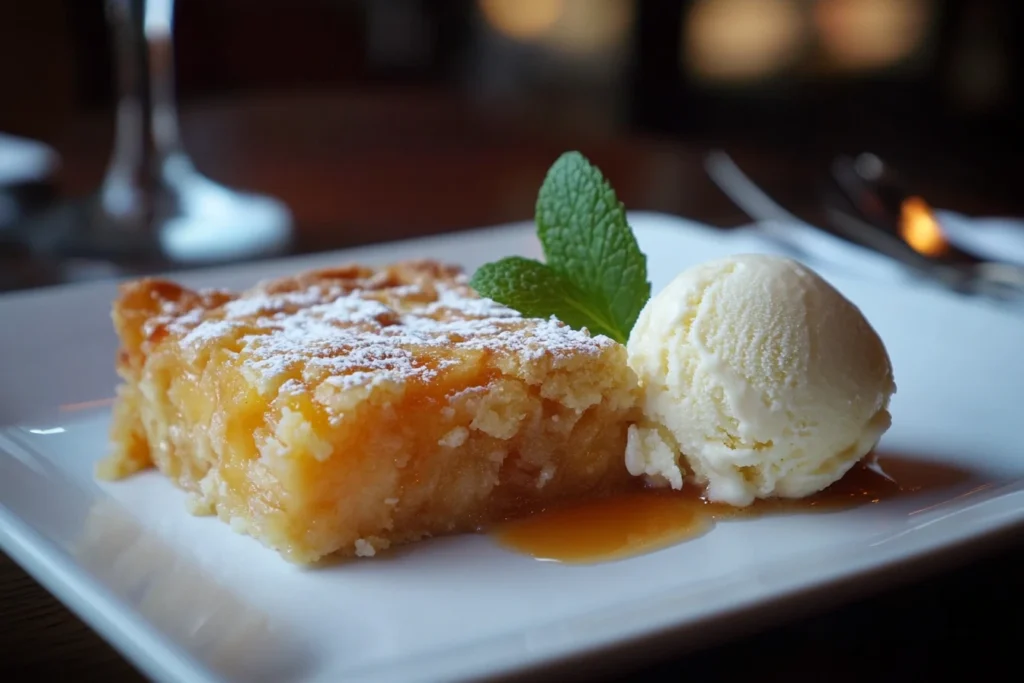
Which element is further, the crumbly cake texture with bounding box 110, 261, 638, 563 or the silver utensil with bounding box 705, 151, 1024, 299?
the silver utensil with bounding box 705, 151, 1024, 299

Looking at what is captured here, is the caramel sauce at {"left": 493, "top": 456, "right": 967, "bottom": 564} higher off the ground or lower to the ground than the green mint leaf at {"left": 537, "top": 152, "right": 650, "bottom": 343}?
lower

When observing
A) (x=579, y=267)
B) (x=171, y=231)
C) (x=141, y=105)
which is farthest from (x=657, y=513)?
(x=141, y=105)

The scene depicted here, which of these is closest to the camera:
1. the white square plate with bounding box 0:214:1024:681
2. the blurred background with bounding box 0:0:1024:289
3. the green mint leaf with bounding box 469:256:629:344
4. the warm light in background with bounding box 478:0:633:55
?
the white square plate with bounding box 0:214:1024:681

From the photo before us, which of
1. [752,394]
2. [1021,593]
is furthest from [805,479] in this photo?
[1021,593]

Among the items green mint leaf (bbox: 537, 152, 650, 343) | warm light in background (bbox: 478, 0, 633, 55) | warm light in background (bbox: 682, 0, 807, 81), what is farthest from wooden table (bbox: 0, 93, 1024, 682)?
warm light in background (bbox: 682, 0, 807, 81)

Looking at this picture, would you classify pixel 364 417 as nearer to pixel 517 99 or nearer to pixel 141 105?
pixel 141 105

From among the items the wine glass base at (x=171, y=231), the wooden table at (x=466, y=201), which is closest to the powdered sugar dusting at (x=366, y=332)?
the wooden table at (x=466, y=201)

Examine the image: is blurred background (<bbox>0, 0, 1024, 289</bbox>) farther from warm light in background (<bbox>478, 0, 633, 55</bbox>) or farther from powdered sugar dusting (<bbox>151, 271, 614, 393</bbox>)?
powdered sugar dusting (<bbox>151, 271, 614, 393</bbox>)

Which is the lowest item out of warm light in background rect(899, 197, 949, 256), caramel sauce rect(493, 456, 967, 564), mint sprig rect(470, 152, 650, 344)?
caramel sauce rect(493, 456, 967, 564)
